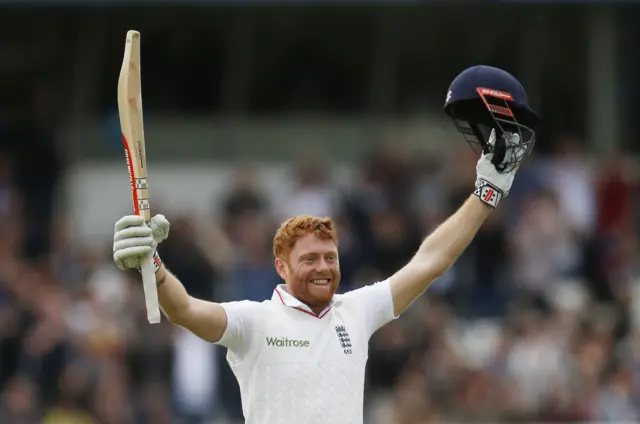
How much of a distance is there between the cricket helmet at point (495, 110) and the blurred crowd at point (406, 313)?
5939mm

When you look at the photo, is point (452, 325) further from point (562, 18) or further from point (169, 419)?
point (562, 18)

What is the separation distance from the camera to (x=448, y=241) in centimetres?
825

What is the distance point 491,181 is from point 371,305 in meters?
1.00

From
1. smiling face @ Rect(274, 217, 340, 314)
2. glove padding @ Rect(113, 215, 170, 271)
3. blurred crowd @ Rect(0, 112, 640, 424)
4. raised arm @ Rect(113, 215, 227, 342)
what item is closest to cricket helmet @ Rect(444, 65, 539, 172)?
smiling face @ Rect(274, 217, 340, 314)

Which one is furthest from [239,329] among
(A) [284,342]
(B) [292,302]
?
(B) [292,302]

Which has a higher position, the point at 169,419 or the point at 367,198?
the point at 367,198

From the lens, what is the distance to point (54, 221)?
17688mm

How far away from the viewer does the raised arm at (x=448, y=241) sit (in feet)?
26.9

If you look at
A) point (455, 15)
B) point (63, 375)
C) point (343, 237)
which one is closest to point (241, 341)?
point (63, 375)

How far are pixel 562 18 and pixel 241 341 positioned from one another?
12.2m

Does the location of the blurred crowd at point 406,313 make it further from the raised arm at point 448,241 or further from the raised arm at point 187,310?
the raised arm at point 187,310

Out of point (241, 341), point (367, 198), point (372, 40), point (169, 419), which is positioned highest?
point (372, 40)

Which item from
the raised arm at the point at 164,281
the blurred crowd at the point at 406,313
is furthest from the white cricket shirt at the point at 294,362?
the blurred crowd at the point at 406,313

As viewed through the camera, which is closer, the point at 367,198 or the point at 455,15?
the point at 367,198
